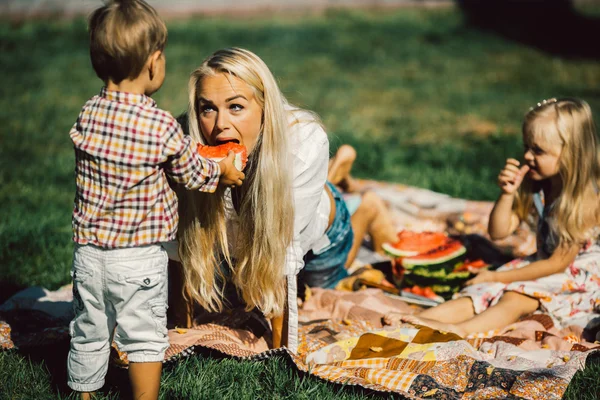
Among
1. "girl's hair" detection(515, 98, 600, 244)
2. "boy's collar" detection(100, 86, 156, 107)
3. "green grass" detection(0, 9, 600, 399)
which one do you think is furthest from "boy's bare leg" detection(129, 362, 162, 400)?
"girl's hair" detection(515, 98, 600, 244)

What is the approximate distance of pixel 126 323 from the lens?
2.90 m

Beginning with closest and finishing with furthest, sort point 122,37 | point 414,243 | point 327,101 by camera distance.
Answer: point 122,37 → point 414,243 → point 327,101

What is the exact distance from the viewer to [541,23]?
15.5 meters

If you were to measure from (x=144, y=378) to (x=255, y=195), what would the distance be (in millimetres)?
1080

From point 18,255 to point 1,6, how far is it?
10.1m

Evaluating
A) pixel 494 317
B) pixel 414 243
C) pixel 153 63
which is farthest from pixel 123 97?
pixel 414 243

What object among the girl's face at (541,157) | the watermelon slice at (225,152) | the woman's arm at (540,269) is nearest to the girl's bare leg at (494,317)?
the woman's arm at (540,269)

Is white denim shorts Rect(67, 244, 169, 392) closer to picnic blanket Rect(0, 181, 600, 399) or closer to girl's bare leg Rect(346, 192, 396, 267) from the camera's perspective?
picnic blanket Rect(0, 181, 600, 399)

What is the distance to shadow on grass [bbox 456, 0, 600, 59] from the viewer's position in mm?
13359

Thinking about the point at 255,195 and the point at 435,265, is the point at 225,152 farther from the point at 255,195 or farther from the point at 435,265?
the point at 435,265

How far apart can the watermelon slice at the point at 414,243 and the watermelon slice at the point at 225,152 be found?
5.94 feet

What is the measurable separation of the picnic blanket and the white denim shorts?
0.49m

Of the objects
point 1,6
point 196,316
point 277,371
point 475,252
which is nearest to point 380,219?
point 475,252

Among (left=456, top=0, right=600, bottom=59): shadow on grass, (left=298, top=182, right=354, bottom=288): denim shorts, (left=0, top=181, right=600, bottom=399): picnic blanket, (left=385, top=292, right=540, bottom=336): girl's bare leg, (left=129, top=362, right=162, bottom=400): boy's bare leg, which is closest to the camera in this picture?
(left=129, top=362, right=162, bottom=400): boy's bare leg
